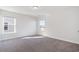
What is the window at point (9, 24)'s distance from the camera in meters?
2.34

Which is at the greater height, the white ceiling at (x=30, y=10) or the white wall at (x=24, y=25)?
the white ceiling at (x=30, y=10)

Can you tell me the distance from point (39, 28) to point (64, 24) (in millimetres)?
676

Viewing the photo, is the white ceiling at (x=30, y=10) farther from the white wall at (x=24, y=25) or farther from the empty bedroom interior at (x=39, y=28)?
the white wall at (x=24, y=25)

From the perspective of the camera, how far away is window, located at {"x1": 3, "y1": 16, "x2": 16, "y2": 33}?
2344 mm

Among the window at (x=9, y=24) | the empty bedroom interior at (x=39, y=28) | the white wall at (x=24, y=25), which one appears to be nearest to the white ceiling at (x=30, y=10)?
the empty bedroom interior at (x=39, y=28)

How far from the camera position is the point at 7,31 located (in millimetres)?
2371

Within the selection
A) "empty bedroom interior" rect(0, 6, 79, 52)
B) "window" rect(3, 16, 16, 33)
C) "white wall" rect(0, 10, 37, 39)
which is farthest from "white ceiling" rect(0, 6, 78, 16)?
"window" rect(3, 16, 16, 33)

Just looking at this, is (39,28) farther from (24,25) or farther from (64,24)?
(64,24)

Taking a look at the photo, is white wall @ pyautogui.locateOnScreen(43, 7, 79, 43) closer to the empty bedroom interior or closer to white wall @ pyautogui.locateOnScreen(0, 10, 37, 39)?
the empty bedroom interior

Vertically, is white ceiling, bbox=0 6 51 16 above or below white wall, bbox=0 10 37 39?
above

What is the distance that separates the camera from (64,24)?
2.45 meters

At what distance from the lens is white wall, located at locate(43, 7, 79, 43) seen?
2.35 metres

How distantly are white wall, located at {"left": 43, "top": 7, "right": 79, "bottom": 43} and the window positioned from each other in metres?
0.90
